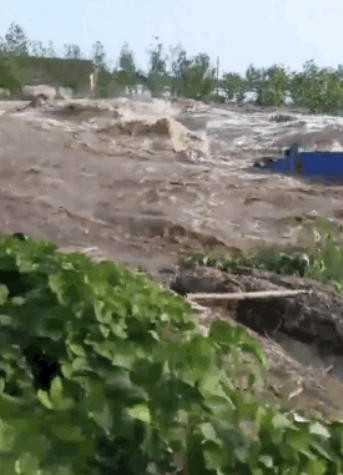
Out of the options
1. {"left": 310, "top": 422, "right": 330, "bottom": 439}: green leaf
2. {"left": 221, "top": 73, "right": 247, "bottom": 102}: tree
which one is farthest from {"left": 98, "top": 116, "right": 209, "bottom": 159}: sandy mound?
{"left": 221, "top": 73, "right": 247, "bottom": 102}: tree

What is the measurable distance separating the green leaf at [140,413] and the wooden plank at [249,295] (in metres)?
2.44

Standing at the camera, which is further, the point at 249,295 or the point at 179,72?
the point at 179,72

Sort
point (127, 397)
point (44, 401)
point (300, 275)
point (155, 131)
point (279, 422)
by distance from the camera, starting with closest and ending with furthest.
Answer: point (279, 422) → point (44, 401) → point (127, 397) → point (300, 275) → point (155, 131)

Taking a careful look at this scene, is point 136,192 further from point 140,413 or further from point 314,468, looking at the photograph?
point 314,468

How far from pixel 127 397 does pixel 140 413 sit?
0.64 ft

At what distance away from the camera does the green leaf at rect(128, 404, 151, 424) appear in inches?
75.0

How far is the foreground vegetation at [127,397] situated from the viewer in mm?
1781

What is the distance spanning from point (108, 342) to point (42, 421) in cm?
69

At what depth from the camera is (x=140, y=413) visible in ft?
6.28

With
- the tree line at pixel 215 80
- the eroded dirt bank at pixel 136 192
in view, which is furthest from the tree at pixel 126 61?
the eroded dirt bank at pixel 136 192

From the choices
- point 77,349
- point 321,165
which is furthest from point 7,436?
point 321,165

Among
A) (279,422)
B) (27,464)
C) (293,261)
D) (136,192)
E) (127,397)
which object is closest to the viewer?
(27,464)

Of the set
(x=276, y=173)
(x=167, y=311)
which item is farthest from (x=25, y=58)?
(x=167, y=311)

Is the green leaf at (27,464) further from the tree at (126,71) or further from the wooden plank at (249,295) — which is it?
the tree at (126,71)
